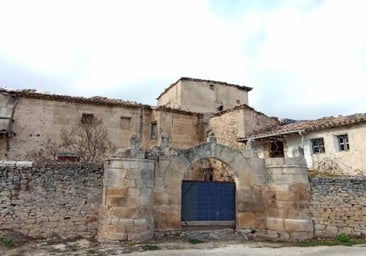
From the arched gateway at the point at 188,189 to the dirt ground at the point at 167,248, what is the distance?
1.61 ft

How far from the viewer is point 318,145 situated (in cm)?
1591

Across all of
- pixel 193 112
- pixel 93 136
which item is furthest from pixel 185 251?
pixel 193 112

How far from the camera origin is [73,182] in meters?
9.22

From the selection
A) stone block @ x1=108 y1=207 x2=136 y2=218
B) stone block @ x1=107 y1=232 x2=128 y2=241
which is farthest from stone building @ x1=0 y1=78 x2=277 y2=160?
stone block @ x1=107 y1=232 x2=128 y2=241

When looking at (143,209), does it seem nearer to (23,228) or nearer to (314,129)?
(23,228)

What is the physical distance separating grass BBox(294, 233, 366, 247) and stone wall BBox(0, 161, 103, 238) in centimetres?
641

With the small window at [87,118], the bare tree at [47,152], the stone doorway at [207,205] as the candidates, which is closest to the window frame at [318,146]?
the stone doorway at [207,205]

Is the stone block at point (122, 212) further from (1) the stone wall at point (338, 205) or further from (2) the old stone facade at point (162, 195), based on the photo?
(1) the stone wall at point (338, 205)

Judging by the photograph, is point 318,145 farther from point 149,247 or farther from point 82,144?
point 82,144

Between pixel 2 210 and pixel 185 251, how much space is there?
17.1 ft

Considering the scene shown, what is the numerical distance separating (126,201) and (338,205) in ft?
22.8

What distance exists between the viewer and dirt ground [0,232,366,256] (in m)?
7.82

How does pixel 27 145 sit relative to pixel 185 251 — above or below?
above

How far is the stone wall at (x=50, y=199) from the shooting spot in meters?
8.70
